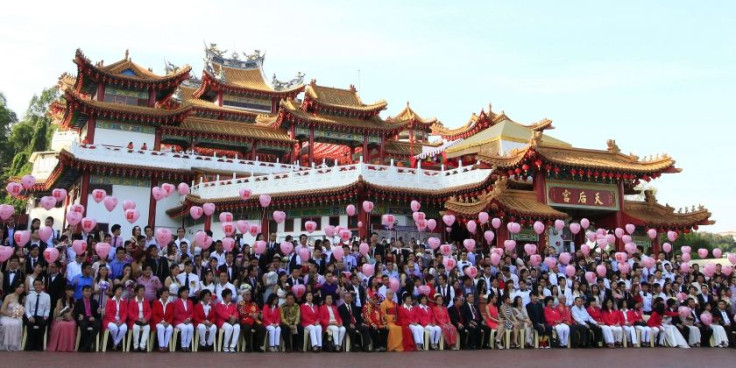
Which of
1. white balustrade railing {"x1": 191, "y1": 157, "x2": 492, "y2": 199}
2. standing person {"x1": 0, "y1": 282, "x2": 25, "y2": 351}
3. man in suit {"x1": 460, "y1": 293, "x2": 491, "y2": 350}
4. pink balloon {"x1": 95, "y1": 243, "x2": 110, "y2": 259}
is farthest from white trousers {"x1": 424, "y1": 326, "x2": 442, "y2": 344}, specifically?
white balustrade railing {"x1": 191, "y1": 157, "x2": 492, "y2": 199}

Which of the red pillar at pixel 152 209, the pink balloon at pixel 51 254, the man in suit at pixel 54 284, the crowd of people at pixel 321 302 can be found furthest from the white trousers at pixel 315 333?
the red pillar at pixel 152 209

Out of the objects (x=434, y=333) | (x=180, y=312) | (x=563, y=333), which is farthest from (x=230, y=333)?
(x=563, y=333)

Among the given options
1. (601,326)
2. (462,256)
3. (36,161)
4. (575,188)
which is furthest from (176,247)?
(36,161)

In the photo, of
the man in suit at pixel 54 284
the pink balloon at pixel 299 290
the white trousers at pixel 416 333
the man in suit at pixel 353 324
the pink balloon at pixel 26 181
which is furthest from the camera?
the pink balloon at pixel 26 181

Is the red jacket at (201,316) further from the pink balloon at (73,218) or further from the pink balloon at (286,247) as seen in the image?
the pink balloon at (73,218)

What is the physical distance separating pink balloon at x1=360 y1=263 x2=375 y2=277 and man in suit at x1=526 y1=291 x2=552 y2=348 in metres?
3.26

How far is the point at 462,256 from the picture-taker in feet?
49.4

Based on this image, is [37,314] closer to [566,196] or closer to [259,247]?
[259,247]

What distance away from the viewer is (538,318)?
513 inches

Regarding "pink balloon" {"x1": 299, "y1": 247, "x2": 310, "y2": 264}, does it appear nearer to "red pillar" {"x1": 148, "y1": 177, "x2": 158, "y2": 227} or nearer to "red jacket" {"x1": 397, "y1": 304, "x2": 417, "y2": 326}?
"red jacket" {"x1": 397, "y1": 304, "x2": 417, "y2": 326}

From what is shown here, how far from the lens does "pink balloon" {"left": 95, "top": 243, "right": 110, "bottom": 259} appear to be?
37.1ft

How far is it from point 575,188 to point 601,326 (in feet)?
32.4

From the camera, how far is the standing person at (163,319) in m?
10.5

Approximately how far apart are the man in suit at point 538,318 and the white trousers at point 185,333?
6.63 m
